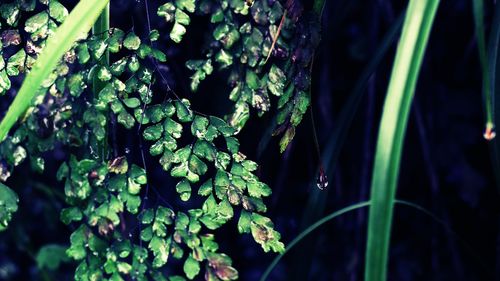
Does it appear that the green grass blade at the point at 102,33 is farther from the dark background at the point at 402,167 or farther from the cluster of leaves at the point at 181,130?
the dark background at the point at 402,167

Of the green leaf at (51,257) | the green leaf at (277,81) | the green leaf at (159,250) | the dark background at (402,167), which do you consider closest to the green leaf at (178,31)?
the green leaf at (277,81)

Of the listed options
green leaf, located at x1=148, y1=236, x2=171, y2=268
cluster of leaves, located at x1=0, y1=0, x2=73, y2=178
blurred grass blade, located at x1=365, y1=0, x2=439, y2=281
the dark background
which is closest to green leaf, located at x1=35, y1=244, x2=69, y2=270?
the dark background

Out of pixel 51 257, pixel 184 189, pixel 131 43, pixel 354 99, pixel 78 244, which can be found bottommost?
pixel 51 257

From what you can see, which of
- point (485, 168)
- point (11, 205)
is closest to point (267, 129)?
point (11, 205)

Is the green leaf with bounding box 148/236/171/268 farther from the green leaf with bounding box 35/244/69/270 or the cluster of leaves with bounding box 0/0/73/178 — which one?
the green leaf with bounding box 35/244/69/270

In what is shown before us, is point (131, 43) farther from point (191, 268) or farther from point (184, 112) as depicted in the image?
point (191, 268)

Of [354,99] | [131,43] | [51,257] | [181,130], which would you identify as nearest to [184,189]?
[181,130]

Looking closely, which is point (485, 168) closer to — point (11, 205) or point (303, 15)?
point (303, 15)
